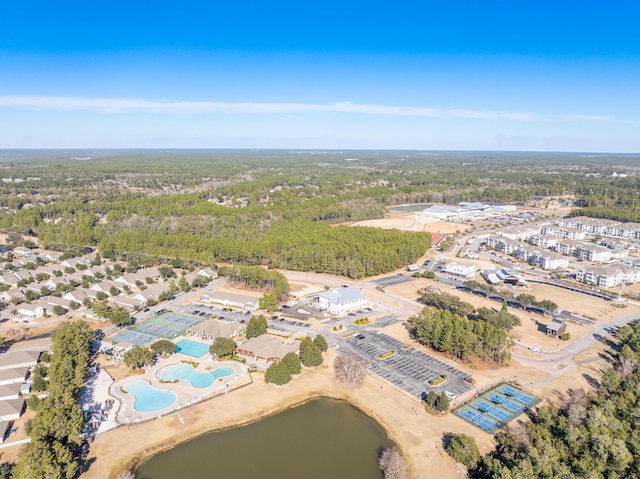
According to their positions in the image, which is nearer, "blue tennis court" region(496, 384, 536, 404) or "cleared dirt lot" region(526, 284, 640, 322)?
"blue tennis court" region(496, 384, 536, 404)

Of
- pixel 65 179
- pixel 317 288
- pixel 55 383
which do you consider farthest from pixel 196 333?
pixel 65 179

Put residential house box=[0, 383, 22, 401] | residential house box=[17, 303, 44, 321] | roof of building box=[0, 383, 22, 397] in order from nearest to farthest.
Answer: residential house box=[0, 383, 22, 401], roof of building box=[0, 383, 22, 397], residential house box=[17, 303, 44, 321]

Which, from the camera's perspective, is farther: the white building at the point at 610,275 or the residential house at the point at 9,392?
the white building at the point at 610,275

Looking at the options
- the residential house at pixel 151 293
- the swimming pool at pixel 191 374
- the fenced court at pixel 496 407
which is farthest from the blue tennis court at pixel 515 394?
the residential house at pixel 151 293

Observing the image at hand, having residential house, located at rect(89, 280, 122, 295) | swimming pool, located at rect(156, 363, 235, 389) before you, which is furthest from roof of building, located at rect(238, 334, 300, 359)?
residential house, located at rect(89, 280, 122, 295)

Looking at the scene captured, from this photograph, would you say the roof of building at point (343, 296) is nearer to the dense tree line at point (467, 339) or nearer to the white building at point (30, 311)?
the dense tree line at point (467, 339)

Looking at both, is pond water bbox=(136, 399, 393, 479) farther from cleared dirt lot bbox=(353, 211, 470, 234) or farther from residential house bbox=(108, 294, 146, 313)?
cleared dirt lot bbox=(353, 211, 470, 234)

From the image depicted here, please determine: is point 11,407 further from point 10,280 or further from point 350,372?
point 10,280
